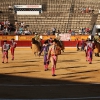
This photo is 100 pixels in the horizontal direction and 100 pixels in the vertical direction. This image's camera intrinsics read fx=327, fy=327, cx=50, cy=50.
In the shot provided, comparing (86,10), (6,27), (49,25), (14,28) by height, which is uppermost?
(86,10)

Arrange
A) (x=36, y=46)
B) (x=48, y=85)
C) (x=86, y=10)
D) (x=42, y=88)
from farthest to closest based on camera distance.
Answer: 1. (x=86, y=10)
2. (x=36, y=46)
3. (x=48, y=85)
4. (x=42, y=88)

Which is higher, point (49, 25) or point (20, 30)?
point (49, 25)

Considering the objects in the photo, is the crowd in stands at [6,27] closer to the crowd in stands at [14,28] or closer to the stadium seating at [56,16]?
the crowd in stands at [14,28]

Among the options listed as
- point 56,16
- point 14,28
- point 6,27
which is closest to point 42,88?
point 6,27

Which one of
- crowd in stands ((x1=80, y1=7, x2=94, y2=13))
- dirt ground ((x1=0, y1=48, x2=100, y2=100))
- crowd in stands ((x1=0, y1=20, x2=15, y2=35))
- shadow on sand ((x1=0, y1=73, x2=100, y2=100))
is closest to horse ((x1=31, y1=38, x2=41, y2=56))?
dirt ground ((x1=0, y1=48, x2=100, y2=100))

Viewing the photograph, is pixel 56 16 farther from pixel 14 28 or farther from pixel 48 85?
pixel 48 85

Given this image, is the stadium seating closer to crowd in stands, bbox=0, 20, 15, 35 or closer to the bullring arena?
the bullring arena

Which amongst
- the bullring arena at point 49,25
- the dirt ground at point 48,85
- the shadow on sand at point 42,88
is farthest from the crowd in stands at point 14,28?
the shadow on sand at point 42,88

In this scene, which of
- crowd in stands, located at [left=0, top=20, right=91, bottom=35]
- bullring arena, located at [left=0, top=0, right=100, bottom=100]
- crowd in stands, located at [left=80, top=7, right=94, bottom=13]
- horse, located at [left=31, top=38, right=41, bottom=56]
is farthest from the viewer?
crowd in stands, located at [left=80, top=7, right=94, bottom=13]

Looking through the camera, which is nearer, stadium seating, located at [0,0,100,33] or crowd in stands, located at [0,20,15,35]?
crowd in stands, located at [0,20,15,35]

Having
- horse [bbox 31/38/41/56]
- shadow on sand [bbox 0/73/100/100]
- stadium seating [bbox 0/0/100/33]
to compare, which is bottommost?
horse [bbox 31/38/41/56]

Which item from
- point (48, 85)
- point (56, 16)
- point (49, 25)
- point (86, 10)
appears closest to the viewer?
point (48, 85)

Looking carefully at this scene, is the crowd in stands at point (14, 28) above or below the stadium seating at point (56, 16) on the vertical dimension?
below

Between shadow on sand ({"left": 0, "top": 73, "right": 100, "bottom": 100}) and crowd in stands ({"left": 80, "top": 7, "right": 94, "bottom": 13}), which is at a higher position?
crowd in stands ({"left": 80, "top": 7, "right": 94, "bottom": 13})
